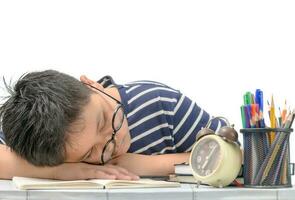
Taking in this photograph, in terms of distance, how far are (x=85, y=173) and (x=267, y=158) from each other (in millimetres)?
348

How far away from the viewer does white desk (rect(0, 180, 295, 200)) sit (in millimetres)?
725

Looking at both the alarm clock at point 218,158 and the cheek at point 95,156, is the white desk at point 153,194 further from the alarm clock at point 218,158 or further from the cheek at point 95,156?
the cheek at point 95,156

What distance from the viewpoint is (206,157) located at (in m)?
0.83

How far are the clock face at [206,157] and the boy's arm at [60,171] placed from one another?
15 centimetres

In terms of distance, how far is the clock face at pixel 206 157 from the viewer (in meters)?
0.81

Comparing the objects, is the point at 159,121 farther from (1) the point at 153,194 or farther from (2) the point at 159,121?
(1) the point at 153,194

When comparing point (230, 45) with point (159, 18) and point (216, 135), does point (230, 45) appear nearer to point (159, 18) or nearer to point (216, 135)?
point (159, 18)

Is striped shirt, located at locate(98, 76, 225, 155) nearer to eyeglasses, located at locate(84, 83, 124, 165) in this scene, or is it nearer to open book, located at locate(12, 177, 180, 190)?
eyeglasses, located at locate(84, 83, 124, 165)

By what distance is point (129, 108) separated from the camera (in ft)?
3.83

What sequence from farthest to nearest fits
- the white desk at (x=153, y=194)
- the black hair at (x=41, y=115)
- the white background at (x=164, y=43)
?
the white background at (x=164, y=43) < the black hair at (x=41, y=115) < the white desk at (x=153, y=194)

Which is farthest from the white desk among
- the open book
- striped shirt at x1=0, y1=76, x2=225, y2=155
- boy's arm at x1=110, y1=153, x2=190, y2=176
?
striped shirt at x1=0, y1=76, x2=225, y2=155

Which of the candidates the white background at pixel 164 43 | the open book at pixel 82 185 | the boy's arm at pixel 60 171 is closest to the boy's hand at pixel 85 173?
the boy's arm at pixel 60 171

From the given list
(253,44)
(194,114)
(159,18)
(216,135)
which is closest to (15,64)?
(159,18)

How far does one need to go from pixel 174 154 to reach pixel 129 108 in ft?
0.51
